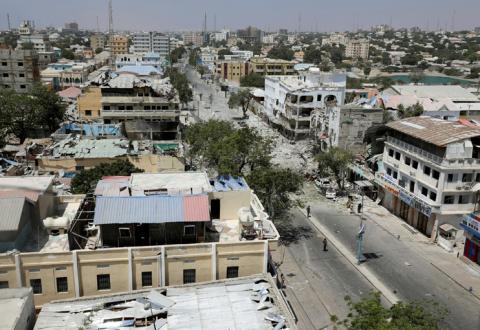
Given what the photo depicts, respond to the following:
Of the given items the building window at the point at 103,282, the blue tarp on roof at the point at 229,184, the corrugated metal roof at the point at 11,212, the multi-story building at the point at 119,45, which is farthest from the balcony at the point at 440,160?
the multi-story building at the point at 119,45

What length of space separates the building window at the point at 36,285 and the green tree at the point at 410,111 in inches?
2125

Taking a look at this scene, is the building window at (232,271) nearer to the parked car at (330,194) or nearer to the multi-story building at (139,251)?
the multi-story building at (139,251)

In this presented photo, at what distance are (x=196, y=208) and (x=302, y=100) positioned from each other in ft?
168

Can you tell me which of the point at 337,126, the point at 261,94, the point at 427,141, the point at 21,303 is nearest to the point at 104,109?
the point at 337,126

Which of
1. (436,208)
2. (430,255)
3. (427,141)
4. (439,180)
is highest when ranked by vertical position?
(427,141)

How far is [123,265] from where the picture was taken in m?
19.0

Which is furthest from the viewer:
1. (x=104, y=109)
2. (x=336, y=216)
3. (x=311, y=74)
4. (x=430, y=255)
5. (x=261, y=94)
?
(x=261, y=94)

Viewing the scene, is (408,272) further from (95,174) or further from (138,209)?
(95,174)

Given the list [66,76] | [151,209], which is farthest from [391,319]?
[66,76]

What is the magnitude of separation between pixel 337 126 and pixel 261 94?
41491 millimetres

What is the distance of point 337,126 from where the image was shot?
182 ft

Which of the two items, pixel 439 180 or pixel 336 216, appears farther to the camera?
pixel 336 216

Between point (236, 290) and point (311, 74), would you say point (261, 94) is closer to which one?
point (311, 74)

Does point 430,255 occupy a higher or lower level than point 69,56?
lower
